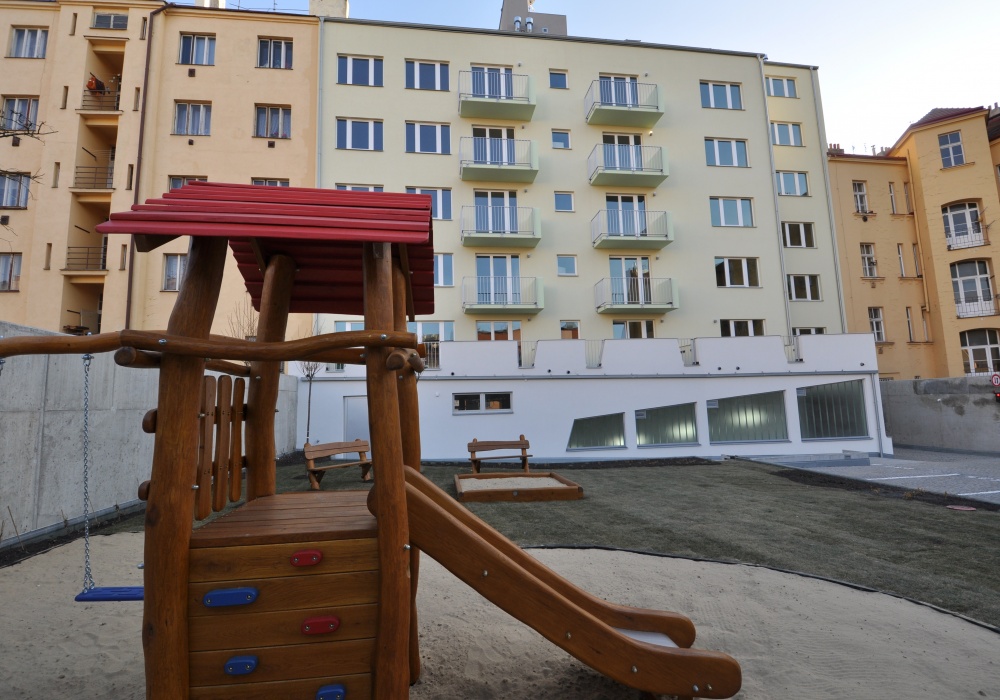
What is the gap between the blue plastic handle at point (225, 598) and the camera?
2340 mm

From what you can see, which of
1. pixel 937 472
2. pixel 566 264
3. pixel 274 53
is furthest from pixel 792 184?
pixel 274 53

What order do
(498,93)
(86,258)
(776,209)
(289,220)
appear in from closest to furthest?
(289,220), (86,258), (498,93), (776,209)

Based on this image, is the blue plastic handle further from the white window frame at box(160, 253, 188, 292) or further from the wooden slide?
the white window frame at box(160, 253, 188, 292)

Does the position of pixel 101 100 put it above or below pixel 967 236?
above

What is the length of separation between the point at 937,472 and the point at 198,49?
29.1 m

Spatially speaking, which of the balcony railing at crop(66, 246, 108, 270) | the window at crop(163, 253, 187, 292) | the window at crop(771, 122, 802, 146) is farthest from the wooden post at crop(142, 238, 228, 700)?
the window at crop(771, 122, 802, 146)

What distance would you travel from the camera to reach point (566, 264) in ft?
73.5

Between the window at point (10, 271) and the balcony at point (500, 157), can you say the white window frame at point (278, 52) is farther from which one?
the window at point (10, 271)

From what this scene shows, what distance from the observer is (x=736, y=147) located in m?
24.4

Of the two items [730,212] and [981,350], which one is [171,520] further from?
[981,350]

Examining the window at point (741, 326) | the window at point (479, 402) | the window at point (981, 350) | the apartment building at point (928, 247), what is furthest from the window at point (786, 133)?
the window at point (479, 402)

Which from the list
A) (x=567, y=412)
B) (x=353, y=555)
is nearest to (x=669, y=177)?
(x=567, y=412)

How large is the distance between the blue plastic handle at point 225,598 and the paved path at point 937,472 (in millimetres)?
12114

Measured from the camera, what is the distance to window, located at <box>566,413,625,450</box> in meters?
17.1
